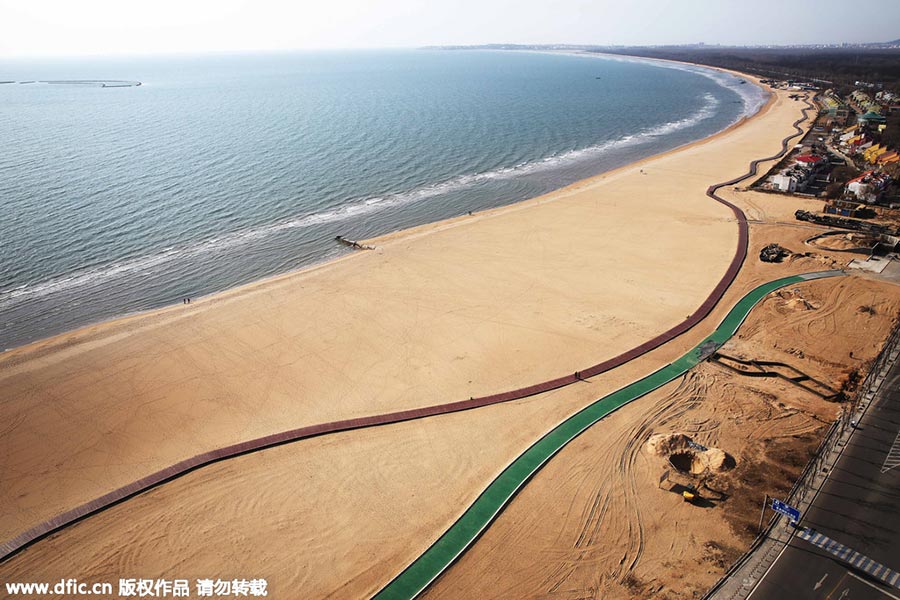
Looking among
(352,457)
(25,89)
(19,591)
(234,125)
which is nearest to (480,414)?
Result: (352,457)

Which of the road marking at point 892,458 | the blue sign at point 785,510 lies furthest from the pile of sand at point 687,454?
the road marking at point 892,458

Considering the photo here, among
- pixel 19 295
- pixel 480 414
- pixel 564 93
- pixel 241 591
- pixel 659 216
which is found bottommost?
pixel 241 591

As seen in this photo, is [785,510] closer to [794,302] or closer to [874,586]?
[874,586]

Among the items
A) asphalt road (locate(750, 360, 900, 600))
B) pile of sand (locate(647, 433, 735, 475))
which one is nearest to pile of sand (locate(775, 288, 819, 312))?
asphalt road (locate(750, 360, 900, 600))

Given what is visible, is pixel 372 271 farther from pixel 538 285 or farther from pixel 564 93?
pixel 564 93

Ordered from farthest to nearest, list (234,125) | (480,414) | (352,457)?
(234,125)
(480,414)
(352,457)

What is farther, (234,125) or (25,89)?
(25,89)

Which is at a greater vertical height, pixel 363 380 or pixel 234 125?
pixel 234 125
